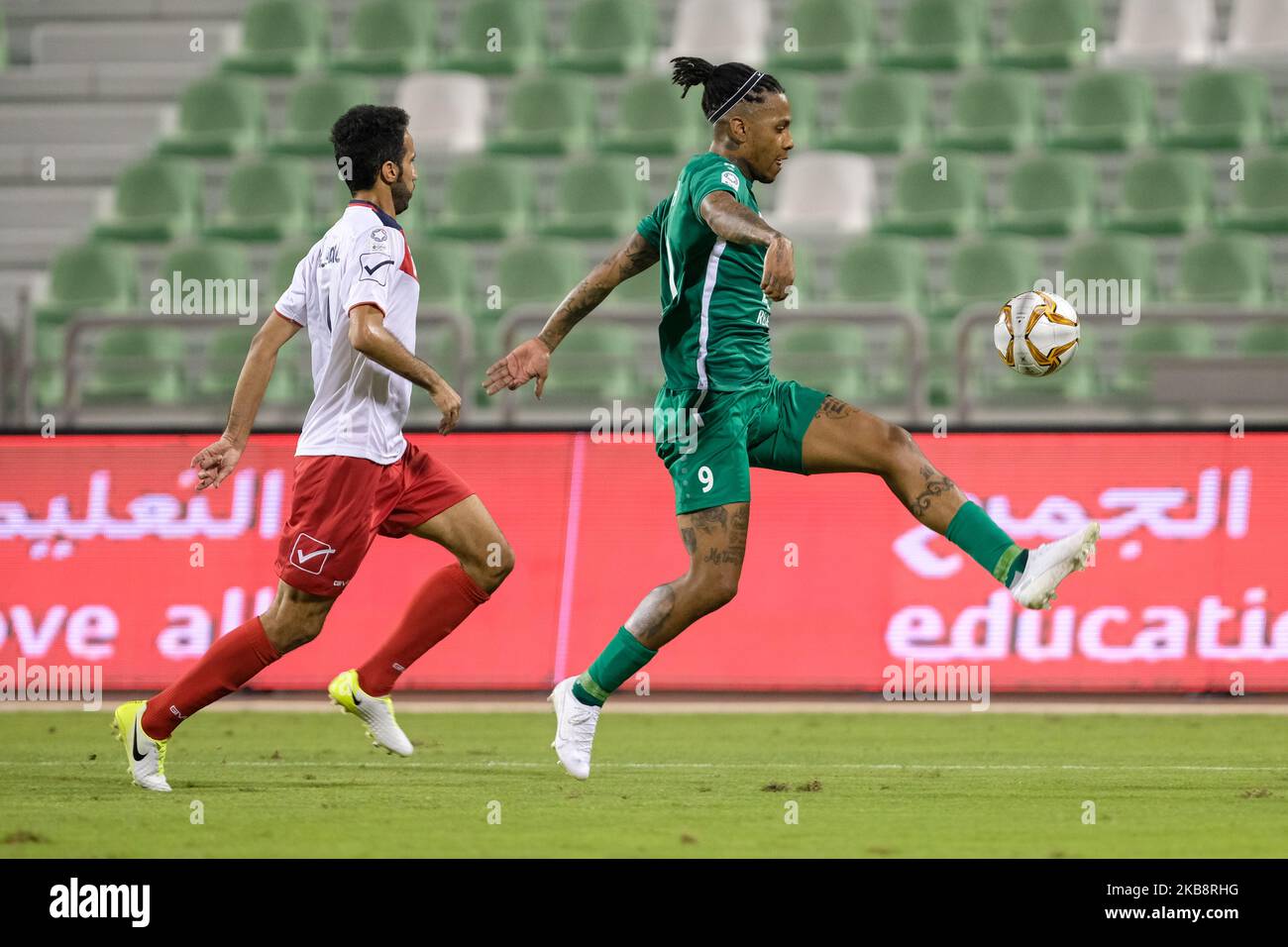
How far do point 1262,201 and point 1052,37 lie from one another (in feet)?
8.50

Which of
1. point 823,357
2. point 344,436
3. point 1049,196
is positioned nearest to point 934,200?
point 1049,196

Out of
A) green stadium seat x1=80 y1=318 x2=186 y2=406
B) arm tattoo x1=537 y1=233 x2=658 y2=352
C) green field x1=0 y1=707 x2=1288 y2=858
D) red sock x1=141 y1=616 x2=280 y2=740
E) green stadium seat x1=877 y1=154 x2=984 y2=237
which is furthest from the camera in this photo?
green stadium seat x1=877 y1=154 x2=984 y2=237

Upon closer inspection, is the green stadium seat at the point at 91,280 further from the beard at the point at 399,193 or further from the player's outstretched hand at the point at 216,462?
the player's outstretched hand at the point at 216,462

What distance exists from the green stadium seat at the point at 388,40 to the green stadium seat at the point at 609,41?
1248 millimetres

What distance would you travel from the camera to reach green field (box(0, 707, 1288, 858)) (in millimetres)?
5340

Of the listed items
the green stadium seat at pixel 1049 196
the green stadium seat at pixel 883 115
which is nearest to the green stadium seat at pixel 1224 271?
the green stadium seat at pixel 1049 196

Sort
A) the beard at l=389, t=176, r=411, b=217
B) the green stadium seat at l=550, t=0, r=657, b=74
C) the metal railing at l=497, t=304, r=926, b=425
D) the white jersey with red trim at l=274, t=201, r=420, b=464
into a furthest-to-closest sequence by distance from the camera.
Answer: the green stadium seat at l=550, t=0, r=657, b=74
the metal railing at l=497, t=304, r=926, b=425
the beard at l=389, t=176, r=411, b=217
the white jersey with red trim at l=274, t=201, r=420, b=464

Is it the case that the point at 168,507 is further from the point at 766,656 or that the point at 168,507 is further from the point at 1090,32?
the point at 1090,32

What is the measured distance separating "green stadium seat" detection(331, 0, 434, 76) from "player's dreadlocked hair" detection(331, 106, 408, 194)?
414 inches

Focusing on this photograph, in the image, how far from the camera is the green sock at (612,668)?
248 inches

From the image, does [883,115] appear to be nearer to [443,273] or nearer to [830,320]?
[443,273]

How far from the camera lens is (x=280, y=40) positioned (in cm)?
1709

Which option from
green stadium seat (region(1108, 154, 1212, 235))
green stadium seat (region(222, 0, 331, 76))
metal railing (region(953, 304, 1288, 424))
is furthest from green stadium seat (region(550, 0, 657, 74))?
metal railing (region(953, 304, 1288, 424))

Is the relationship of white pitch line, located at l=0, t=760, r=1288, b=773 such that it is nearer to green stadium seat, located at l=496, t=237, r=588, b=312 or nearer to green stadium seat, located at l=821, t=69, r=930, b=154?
green stadium seat, located at l=496, t=237, r=588, b=312
